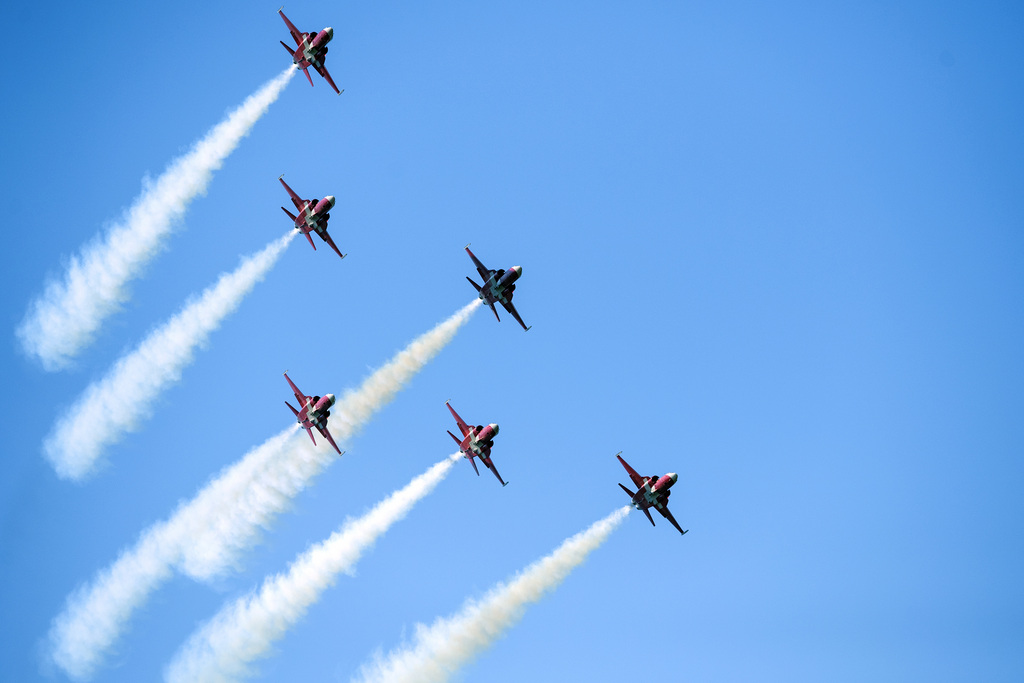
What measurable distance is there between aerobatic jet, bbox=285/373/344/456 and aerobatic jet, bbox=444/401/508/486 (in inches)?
461

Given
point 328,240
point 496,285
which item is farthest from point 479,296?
point 328,240

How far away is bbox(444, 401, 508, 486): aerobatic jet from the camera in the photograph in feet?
400

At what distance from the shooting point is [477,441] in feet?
401

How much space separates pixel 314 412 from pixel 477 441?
53.4 feet

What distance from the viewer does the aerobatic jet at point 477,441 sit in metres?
122

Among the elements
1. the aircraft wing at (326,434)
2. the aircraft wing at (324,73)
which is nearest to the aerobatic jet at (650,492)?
the aircraft wing at (326,434)

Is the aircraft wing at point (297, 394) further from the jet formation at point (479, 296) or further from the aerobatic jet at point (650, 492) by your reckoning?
the aerobatic jet at point (650, 492)

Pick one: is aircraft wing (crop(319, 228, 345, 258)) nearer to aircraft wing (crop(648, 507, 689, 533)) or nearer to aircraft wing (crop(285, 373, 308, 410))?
aircraft wing (crop(285, 373, 308, 410))

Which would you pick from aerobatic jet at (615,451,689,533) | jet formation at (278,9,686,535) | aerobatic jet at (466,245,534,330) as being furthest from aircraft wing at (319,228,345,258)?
aerobatic jet at (615,451,689,533)

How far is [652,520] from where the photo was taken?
4719 inches

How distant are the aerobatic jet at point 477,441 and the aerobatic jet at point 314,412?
11715 mm

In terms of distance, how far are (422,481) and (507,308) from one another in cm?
1937

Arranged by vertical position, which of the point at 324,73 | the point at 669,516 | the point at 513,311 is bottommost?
Result: the point at 669,516

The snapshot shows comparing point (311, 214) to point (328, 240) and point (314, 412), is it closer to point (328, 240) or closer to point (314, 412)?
point (328, 240)
